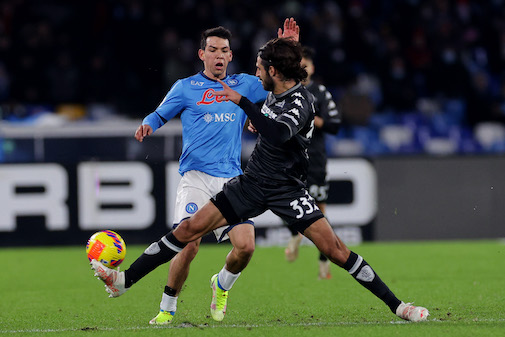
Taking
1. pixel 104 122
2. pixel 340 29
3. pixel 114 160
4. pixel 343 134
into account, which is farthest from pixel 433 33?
pixel 114 160

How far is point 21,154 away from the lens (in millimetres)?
13797

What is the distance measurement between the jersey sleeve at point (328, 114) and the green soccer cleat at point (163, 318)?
3232 millimetres

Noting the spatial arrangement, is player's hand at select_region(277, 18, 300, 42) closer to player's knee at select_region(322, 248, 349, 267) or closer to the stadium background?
player's knee at select_region(322, 248, 349, 267)

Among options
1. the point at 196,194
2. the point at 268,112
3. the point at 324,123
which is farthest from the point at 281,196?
the point at 324,123

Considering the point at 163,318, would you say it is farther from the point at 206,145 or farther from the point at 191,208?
the point at 206,145

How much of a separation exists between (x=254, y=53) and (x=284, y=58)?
37.1ft

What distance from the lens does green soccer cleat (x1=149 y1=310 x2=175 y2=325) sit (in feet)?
21.2

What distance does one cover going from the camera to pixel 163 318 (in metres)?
6.50

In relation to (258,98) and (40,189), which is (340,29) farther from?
(258,98)

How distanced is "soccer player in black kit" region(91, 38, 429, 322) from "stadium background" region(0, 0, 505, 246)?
6.43 m

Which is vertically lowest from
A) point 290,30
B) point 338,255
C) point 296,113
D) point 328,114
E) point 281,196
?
point 338,255

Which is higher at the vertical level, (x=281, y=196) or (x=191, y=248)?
(x=281, y=196)

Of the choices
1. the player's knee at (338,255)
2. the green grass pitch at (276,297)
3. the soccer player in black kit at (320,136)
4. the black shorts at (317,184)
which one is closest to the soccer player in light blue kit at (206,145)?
the green grass pitch at (276,297)

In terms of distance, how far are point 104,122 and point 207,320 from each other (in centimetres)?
862
